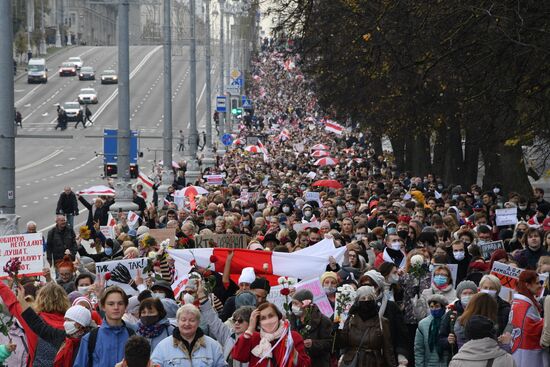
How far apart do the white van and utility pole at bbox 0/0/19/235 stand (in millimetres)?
90110

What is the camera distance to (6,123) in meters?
17.2

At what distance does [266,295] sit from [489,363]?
3121 mm

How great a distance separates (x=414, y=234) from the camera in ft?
60.7

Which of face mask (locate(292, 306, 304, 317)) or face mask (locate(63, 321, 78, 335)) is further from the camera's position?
face mask (locate(292, 306, 304, 317))

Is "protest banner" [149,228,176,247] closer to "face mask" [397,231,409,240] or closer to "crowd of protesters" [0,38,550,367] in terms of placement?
"crowd of protesters" [0,38,550,367]

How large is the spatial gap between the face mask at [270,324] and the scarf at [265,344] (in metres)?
0.03

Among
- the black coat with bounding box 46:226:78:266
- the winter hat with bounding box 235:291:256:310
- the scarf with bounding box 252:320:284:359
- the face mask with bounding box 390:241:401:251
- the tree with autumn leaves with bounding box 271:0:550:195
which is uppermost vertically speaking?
the tree with autumn leaves with bounding box 271:0:550:195

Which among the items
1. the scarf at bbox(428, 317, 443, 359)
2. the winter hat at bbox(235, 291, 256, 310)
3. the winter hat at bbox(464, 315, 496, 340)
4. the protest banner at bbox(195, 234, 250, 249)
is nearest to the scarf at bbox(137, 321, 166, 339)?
the winter hat at bbox(235, 291, 256, 310)

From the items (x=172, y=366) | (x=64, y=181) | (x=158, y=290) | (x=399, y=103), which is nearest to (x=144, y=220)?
(x=399, y=103)

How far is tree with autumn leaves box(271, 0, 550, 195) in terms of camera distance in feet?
58.9

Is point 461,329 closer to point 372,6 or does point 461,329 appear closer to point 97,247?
point 97,247

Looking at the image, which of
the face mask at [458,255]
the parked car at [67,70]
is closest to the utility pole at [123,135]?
the face mask at [458,255]

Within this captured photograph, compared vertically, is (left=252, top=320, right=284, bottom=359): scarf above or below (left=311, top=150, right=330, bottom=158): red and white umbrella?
above

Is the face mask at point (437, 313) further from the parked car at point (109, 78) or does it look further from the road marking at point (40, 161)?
the parked car at point (109, 78)
